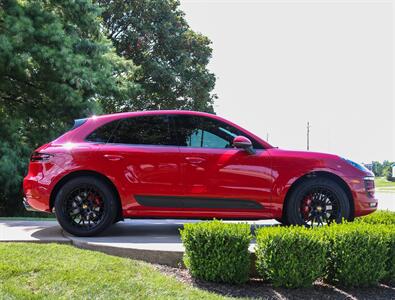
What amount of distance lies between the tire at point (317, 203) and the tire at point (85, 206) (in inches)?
88.6

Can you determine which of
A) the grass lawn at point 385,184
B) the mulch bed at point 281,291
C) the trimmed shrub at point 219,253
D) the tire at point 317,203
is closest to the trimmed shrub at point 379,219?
the tire at point 317,203

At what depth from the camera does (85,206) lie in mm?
6117

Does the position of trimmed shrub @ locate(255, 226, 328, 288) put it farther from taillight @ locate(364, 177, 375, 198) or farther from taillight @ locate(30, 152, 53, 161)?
taillight @ locate(30, 152, 53, 161)

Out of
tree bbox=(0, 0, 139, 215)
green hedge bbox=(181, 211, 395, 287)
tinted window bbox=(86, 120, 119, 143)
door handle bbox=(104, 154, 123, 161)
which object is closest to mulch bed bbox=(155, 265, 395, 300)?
green hedge bbox=(181, 211, 395, 287)

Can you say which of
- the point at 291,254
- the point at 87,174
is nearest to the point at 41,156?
the point at 87,174

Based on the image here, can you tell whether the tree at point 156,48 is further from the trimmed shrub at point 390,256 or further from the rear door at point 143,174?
the trimmed shrub at point 390,256

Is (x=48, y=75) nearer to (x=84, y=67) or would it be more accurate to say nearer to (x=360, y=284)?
(x=84, y=67)

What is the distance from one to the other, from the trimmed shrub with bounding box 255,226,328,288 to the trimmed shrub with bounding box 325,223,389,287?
0.19 m

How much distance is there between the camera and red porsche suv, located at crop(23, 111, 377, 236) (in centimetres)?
602

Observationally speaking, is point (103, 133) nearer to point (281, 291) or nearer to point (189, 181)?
point (189, 181)

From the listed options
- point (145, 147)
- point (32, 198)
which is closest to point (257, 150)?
point (145, 147)

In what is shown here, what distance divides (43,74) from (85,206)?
8.81 metres

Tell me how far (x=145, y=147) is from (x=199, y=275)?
2002mm

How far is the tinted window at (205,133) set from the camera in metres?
6.25
